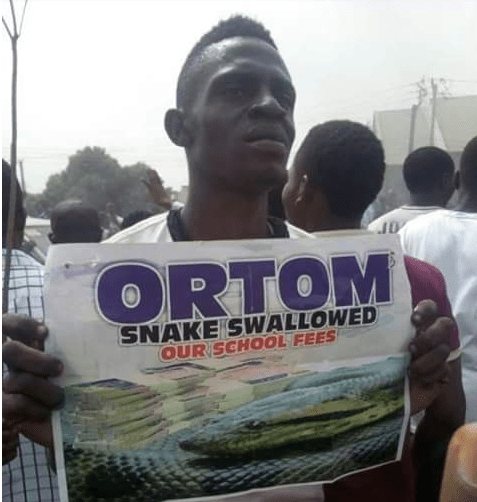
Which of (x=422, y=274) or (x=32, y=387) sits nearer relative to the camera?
(x=32, y=387)

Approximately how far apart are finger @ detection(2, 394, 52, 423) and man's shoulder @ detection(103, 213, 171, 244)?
39 cm

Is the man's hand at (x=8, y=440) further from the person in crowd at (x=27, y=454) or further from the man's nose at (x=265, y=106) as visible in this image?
the man's nose at (x=265, y=106)

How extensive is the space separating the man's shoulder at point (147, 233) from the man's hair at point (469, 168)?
158 centimetres

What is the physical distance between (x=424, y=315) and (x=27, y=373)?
2.23 feet

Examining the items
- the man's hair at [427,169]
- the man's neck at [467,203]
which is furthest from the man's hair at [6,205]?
the man's hair at [427,169]

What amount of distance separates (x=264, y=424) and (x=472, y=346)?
1329mm

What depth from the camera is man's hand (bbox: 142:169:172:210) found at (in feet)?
8.96

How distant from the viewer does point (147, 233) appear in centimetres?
129

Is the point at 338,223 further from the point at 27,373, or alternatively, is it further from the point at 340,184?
the point at 27,373

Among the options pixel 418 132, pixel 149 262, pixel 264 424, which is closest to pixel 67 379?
pixel 149 262

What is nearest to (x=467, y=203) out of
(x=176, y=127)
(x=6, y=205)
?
(x=176, y=127)

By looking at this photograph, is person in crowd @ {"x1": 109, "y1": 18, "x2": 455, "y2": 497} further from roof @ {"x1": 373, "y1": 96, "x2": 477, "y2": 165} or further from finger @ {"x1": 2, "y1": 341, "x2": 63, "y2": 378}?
roof @ {"x1": 373, "y1": 96, "x2": 477, "y2": 165}

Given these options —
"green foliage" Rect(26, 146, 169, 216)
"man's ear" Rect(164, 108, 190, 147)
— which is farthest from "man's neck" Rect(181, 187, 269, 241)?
"green foliage" Rect(26, 146, 169, 216)

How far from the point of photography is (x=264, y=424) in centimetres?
108
